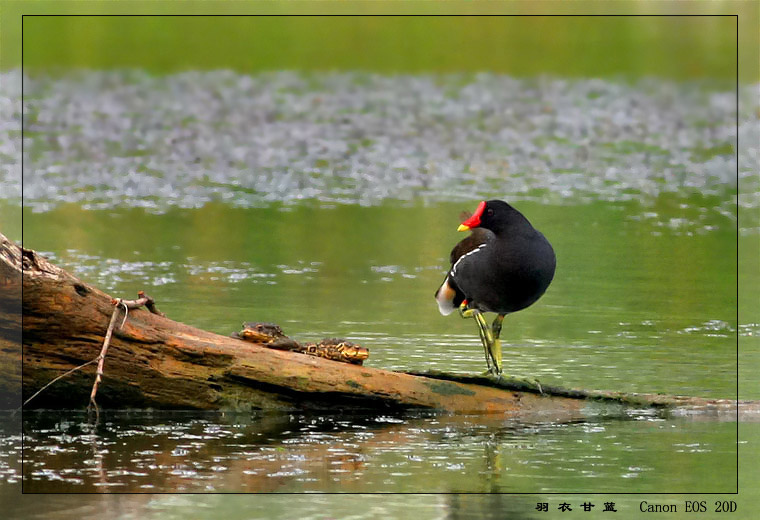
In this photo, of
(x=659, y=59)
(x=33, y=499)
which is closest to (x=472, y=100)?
(x=659, y=59)

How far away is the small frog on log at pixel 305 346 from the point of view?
26.2 feet

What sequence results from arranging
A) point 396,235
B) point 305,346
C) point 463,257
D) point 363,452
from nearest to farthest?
point 363,452, point 305,346, point 463,257, point 396,235

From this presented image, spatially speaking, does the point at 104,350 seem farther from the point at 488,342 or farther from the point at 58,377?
the point at 488,342

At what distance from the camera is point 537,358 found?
9.57 metres

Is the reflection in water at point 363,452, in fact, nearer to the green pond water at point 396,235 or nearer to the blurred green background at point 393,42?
the green pond water at point 396,235

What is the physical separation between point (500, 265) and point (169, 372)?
207 centimetres

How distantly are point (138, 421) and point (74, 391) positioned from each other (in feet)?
1.34

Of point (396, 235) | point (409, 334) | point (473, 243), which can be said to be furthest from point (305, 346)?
point (396, 235)

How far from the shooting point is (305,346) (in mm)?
8055

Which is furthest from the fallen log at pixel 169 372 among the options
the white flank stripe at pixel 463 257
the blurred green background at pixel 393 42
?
the blurred green background at pixel 393 42

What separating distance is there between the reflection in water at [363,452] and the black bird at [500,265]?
770 millimetres

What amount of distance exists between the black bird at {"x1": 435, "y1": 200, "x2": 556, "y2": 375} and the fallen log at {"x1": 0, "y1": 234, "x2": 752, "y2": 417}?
560mm

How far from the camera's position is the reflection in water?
6.76 meters

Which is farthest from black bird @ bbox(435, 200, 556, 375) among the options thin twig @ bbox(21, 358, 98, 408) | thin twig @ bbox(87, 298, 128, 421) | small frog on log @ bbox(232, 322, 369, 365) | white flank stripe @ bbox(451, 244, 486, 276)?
thin twig @ bbox(21, 358, 98, 408)
